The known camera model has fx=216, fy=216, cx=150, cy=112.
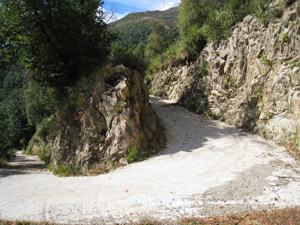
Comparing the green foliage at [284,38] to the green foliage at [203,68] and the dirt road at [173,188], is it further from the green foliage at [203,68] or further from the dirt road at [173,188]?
the green foliage at [203,68]

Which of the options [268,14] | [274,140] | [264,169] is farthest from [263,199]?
[268,14]

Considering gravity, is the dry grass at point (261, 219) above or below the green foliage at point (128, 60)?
below

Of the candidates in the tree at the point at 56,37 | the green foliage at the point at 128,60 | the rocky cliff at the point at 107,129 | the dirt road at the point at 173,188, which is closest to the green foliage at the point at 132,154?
the rocky cliff at the point at 107,129

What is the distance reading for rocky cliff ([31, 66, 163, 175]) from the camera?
29.1 ft

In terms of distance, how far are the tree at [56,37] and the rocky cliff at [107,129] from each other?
5.84 feet

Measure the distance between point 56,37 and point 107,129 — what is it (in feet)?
17.4

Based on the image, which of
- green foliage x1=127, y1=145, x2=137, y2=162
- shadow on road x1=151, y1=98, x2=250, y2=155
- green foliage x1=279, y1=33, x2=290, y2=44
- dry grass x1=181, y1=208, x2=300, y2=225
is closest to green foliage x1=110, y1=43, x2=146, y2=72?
shadow on road x1=151, y1=98, x2=250, y2=155

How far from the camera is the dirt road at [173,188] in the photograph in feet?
15.8

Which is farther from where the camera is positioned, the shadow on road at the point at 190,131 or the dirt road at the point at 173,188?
the shadow on road at the point at 190,131

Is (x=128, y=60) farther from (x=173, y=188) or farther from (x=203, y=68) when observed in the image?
(x=173, y=188)

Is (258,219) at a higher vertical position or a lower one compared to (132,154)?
lower

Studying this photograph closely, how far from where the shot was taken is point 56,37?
34.7 feet

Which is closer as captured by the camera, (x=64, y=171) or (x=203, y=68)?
(x=64, y=171)

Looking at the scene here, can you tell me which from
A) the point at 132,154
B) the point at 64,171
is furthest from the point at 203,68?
the point at 64,171
